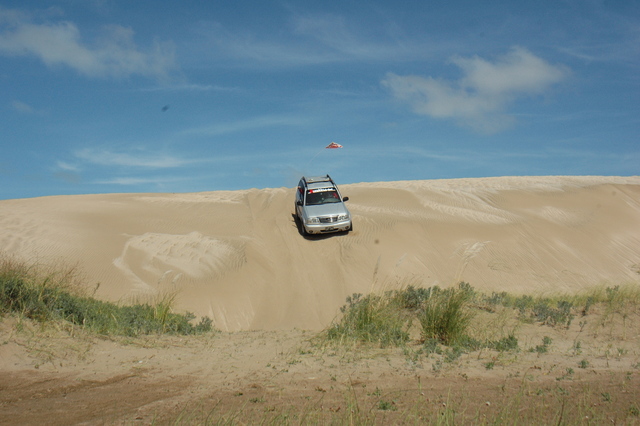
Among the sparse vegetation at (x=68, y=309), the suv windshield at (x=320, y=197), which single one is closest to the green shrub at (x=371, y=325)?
the sparse vegetation at (x=68, y=309)

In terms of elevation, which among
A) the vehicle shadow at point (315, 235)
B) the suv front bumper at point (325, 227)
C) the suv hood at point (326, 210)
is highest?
the suv hood at point (326, 210)

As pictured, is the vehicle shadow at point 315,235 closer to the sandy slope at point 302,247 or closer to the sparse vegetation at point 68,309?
the sandy slope at point 302,247

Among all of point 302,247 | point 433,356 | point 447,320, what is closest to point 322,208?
point 302,247

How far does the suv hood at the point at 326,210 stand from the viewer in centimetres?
2123

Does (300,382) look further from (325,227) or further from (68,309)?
(325,227)

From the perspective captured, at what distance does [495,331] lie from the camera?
8875mm

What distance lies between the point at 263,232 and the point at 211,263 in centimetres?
450

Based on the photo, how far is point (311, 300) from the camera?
18031mm

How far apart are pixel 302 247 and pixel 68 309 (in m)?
13.5

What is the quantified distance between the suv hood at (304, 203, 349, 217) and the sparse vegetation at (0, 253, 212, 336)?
451 inches

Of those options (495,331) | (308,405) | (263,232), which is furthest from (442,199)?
(308,405)

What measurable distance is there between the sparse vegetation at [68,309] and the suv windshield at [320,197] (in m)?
12.2

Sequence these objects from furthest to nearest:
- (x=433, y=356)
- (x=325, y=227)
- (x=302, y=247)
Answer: (x=302, y=247), (x=325, y=227), (x=433, y=356)

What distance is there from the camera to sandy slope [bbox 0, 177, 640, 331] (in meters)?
17.9
